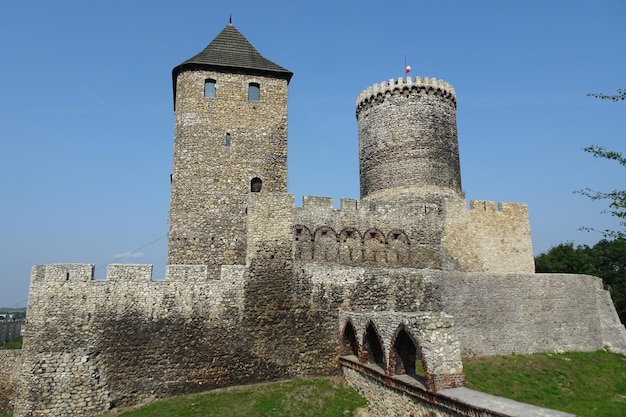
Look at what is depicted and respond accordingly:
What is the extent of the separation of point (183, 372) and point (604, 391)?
13797mm

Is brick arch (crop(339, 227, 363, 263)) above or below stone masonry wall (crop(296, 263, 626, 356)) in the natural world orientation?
above

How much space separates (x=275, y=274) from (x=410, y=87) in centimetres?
1280

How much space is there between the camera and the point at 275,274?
14531 millimetres

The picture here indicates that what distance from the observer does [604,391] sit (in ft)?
50.0

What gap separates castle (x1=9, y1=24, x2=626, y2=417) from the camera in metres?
12.7

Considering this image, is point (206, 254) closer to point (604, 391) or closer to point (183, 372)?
point (183, 372)

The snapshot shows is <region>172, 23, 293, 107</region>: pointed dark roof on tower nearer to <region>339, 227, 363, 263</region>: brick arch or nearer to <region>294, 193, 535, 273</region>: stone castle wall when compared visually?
<region>294, 193, 535, 273</region>: stone castle wall

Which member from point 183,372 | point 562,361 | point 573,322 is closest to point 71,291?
point 183,372

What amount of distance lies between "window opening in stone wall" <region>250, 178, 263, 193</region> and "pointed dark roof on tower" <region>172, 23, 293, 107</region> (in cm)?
465

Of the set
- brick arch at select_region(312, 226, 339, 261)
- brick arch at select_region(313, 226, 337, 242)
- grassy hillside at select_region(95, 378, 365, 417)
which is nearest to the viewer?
grassy hillside at select_region(95, 378, 365, 417)

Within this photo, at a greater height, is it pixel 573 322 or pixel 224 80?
pixel 224 80

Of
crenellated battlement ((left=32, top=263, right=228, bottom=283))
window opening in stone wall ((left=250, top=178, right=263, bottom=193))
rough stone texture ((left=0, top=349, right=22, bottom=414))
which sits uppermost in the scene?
window opening in stone wall ((left=250, top=178, right=263, bottom=193))

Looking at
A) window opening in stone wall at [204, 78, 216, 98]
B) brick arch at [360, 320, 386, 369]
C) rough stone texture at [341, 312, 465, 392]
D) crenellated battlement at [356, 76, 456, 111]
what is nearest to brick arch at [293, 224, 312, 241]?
rough stone texture at [341, 312, 465, 392]

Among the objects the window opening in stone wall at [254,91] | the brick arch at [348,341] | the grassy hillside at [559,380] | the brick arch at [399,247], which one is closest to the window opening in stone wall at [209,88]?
the window opening in stone wall at [254,91]
